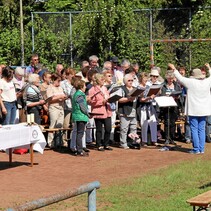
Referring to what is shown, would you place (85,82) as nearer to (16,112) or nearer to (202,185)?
(16,112)

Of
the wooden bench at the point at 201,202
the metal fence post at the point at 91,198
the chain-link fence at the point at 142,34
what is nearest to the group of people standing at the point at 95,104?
the wooden bench at the point at 201,202

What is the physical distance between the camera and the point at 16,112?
18.2 metres

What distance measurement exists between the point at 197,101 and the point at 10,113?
13.8 feet

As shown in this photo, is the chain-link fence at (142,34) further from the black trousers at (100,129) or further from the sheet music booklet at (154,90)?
the black trousers at (100,129)

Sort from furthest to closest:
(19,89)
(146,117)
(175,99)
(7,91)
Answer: (175,99)
(146,117)
(19,89)
(7,91)

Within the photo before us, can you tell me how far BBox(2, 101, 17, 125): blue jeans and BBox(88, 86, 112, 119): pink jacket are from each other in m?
1.74

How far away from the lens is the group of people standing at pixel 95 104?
1772cm

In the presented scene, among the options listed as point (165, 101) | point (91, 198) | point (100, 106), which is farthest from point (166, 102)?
point (91, 198)

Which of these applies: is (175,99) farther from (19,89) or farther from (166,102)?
(19,89)

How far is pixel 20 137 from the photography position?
15.6m

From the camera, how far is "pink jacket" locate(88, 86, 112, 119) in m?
18.1

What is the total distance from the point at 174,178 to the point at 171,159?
2.81 meters

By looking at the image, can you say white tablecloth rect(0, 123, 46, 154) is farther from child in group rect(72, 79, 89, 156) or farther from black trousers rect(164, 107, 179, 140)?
black trousers rect(164, 107, 179, 140)

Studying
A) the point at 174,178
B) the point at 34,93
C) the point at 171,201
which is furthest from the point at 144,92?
the point at 171,201
